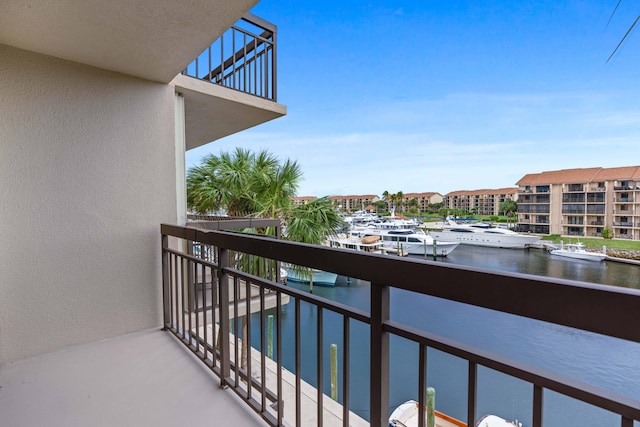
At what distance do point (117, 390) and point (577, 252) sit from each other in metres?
10.1

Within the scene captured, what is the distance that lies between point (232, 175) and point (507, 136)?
14.4 m

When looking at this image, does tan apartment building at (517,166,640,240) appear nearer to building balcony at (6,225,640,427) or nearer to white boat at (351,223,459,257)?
white boat at (351,223,459,257)

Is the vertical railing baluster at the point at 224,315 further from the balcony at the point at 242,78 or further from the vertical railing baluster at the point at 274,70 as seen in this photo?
the vertical railing baluster at the point at 274,70

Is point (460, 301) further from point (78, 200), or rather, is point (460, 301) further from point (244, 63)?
point (244, 63)

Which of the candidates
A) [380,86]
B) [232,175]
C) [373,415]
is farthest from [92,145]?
[380,86]

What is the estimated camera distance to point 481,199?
12.3 meters

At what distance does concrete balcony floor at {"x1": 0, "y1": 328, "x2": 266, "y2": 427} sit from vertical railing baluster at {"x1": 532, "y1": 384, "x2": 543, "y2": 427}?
1.19m

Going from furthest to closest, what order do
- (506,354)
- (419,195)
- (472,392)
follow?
(419,195) → (506,354) → (472,392)

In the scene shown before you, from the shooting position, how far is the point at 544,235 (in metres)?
8.95

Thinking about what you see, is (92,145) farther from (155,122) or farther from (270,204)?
(270,204)

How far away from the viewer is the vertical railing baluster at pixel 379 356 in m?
0.92

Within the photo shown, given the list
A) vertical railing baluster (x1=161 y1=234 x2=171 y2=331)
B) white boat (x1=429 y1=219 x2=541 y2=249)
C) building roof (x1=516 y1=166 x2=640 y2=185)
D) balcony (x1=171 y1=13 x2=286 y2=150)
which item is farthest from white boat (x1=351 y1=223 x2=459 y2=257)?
vertical railing baluster (x1=161 y1=234 x2=171 y2=331)

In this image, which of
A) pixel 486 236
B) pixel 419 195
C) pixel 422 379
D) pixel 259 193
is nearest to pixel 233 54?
pixel 422 379

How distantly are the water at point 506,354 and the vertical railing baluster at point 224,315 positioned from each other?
5045 mm
